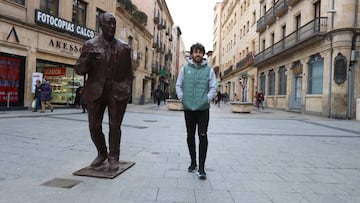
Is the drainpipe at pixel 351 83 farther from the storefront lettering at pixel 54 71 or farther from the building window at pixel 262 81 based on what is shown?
the storefront lettering at pixel 54 71

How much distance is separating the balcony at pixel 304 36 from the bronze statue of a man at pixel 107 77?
1735 centimetres

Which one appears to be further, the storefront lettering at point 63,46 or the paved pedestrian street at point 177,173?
the storefront lettering at point 63,46

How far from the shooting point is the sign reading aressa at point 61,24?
54.5 feet

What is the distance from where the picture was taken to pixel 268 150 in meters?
6.80

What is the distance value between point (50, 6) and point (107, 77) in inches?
627

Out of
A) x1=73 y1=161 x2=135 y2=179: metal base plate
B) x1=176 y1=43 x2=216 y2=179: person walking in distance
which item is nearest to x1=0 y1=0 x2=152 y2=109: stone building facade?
x1=73 y1=161 x2=135 y2=179: metal base plate

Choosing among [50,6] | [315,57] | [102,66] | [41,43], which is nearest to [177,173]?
[102,66]

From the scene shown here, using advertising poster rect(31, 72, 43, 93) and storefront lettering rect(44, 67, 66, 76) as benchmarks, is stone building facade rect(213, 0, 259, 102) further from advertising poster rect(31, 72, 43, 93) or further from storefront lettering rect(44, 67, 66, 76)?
advertising poster rect(31, 72, 43, 93)

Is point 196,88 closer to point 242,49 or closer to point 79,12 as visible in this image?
point 79,12

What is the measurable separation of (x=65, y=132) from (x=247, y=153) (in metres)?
4.76

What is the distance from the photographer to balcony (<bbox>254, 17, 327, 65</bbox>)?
19078 mm

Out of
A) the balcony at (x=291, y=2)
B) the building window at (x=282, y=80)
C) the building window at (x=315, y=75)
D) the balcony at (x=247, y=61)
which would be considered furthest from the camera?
the balcony at (x=247, y=61)

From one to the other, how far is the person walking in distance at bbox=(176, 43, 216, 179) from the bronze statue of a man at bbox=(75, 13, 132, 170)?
0.78 m

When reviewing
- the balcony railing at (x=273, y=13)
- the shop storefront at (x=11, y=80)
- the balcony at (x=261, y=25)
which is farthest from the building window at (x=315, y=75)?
the shop storefront at (x=11, y=80)
